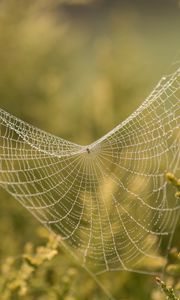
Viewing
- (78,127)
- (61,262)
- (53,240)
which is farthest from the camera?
(78,127)

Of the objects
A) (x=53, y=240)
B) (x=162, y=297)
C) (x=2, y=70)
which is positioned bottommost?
(x=162, y=297)

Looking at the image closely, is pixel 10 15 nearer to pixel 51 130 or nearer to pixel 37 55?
pixel 37 55

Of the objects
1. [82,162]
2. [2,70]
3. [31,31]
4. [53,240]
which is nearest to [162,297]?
[53,240]

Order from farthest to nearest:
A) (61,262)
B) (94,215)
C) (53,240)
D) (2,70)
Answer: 1. (2,70)
2. (61,262)
3. (94,215)
4. (53,240)

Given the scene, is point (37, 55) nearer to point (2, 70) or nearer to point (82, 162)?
point (2, 70)

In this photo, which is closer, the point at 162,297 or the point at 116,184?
the point at 162,297

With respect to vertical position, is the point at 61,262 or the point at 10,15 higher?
the point at 10,15

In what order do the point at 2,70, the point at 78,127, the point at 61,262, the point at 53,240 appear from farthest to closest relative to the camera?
the point at 2,70 → the point at 78,127 → the point at 61,262 → the point at 53,240

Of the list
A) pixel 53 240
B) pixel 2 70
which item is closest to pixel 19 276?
pixel 53 240

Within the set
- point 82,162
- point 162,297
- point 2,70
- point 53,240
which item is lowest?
point 162,297
